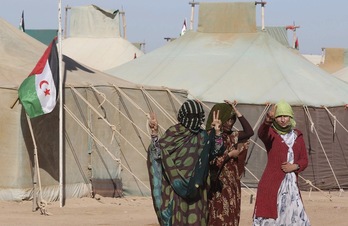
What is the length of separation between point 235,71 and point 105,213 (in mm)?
7261

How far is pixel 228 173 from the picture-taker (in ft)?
26.5

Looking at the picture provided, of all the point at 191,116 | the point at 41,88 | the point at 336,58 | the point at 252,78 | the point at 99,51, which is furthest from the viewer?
the point at 99,51

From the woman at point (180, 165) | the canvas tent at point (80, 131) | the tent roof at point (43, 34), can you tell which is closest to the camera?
the woman at point (180, 165)

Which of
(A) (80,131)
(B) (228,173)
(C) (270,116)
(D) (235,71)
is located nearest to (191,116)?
(C) (270,116)

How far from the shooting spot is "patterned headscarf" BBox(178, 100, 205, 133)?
22.5 feet

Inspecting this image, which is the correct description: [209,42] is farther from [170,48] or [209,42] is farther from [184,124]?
[184,124]

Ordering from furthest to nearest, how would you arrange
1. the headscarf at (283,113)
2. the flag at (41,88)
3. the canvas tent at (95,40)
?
the canvas tent at (95,40) < the flag at (41,88) < the headscarf at (283,113)

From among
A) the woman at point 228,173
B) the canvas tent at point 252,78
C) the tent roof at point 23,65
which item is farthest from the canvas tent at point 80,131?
the woman at point 228,173

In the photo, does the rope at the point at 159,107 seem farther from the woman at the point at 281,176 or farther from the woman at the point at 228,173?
the woman at the point at 281,176

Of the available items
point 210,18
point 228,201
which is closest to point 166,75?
point 210,18

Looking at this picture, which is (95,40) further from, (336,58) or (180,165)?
(180,165)

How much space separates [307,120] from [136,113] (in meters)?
4.31

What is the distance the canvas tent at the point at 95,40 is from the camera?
3425 cm

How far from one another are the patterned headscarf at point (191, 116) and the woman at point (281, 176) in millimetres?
864
